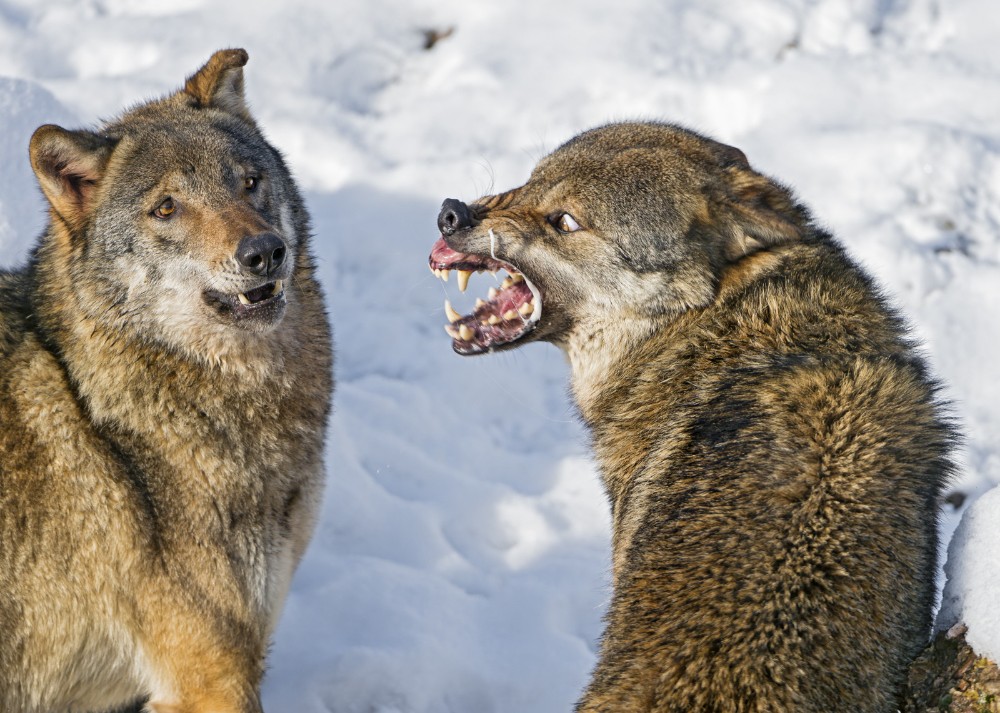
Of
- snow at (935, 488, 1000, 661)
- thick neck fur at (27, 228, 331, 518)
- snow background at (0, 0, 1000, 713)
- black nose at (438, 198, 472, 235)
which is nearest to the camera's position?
snow at (935, 488, 1000, 661)

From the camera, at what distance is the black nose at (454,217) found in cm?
478

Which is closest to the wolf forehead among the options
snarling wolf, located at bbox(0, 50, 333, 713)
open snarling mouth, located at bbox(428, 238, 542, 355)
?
open snarling mouth, located at bbox(428, 238, 542, 355)

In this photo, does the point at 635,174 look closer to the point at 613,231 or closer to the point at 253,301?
the point at 613,231

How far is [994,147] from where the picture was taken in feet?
27.1

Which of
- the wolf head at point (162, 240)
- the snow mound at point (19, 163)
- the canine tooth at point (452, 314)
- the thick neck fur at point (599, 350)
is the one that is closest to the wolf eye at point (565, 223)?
the thick neck fur at point (599, 350)

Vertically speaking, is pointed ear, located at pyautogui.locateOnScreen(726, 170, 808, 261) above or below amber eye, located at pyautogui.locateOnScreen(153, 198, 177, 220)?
above

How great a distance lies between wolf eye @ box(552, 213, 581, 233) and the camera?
4.65 m

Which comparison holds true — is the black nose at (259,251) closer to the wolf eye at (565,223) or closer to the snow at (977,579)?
the wolf eye at (565,223)

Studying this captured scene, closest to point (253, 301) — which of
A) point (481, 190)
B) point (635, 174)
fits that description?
point (635, 174)

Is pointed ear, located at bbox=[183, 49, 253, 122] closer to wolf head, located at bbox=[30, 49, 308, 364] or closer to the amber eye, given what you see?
wolf head, located at bbox=[30, 49, 308, 364]

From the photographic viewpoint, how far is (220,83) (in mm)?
4965

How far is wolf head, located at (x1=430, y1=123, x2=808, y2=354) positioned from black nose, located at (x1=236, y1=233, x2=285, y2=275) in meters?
0.80

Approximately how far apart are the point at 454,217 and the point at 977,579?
94.0 inches

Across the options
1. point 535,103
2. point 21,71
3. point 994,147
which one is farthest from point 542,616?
point 21,71
